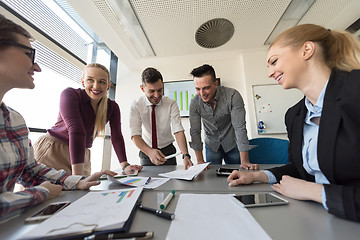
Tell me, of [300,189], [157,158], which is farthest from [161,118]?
[300,189]

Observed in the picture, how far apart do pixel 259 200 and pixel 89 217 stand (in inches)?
21.3

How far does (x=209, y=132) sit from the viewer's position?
178 centimetres

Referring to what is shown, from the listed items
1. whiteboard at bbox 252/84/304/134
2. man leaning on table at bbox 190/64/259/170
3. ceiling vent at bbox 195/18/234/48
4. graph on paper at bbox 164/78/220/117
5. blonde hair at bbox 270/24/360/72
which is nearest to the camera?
blonde hair at bbox 270/24/360/72

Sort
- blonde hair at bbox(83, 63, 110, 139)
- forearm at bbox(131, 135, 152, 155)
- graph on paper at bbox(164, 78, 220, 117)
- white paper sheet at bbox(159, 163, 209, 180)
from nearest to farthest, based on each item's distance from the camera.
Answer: white paper sheet at bbox(159, 163, 209, 180) → blonde hair at bbox(83, 63, 110, 139) → forearm at bbox(131, 135, 152, 155) → graph on paper at bbox(164, 78, 220, 117)

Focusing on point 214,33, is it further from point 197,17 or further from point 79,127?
point 79,127

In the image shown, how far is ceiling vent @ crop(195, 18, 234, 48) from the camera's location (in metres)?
2.14

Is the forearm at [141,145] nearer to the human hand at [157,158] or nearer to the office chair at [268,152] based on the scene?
the human hand at [157,158]

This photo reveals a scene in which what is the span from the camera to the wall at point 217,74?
2.79 metres

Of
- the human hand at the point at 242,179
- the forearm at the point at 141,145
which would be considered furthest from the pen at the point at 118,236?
the forearm at the point at 141,145

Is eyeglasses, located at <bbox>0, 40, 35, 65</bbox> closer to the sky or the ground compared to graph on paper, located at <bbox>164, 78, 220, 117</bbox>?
closer to the ground

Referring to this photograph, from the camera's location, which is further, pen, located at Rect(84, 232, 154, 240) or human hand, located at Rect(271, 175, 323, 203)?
human hand, located at Rect(271, 175, 323, 203)

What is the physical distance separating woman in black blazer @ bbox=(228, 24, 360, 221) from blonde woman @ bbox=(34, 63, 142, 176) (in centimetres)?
96

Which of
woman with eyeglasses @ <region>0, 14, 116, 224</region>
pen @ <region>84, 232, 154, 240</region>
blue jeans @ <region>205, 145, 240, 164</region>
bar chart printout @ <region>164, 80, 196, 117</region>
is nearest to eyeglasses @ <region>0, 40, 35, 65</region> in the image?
woman with eyeglasses @ <region>0, 14, 116, 224</region>

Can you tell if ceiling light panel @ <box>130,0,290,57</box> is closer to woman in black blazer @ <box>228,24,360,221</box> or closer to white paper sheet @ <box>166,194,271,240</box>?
woman in black blazer @ <box>228,24,360,221</box>
